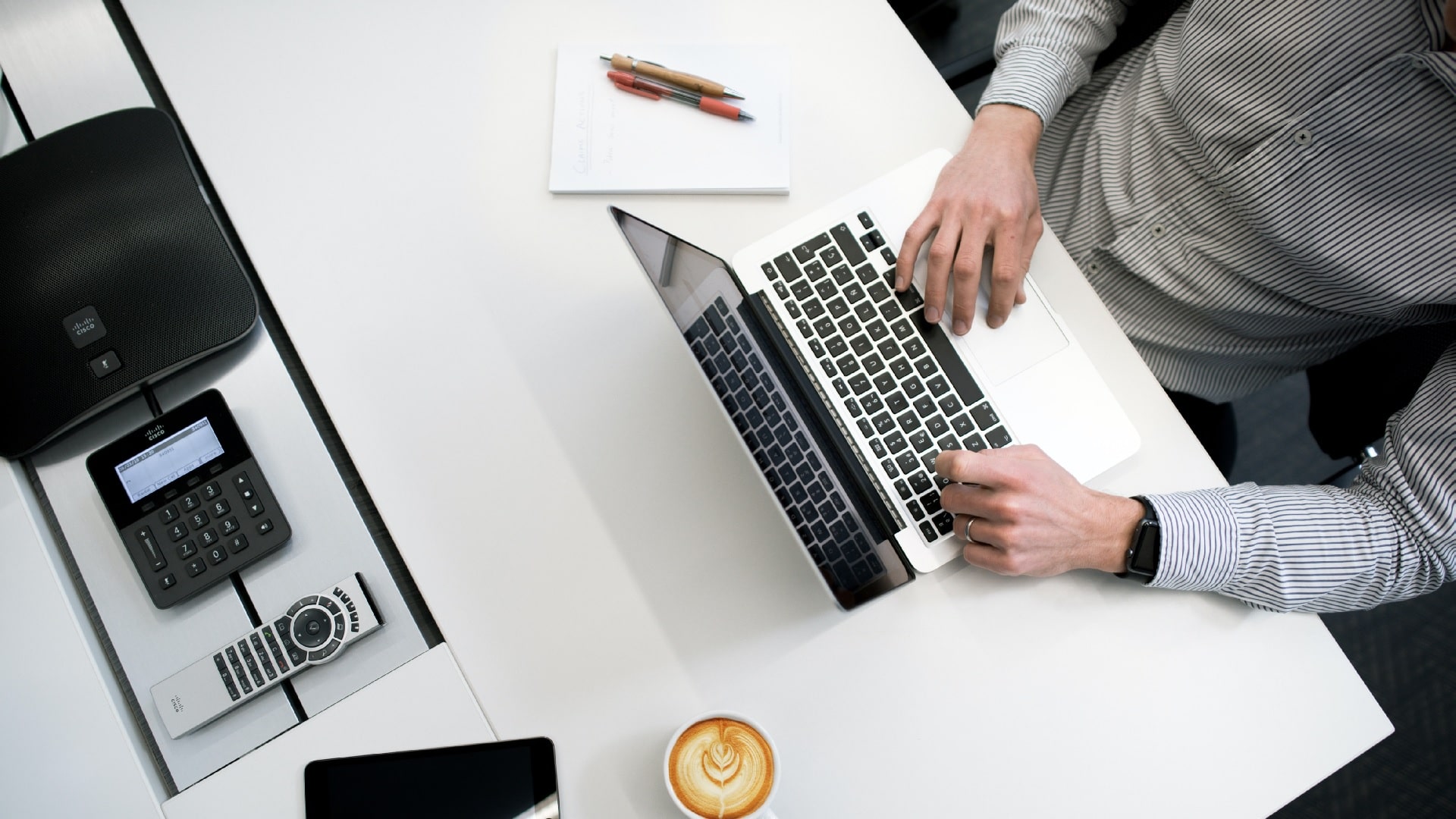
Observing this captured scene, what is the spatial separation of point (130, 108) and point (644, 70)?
0.55 metres

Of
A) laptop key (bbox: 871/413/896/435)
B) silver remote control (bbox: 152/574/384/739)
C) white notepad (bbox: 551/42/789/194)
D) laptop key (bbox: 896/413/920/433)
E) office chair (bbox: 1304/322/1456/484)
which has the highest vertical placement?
white notepad (bbox: 551/42/789/194)

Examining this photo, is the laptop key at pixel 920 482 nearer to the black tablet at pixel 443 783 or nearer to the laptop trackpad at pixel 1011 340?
the laptop trackpad at pixel 1011 340

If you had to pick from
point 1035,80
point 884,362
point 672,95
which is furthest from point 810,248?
point 1035,80

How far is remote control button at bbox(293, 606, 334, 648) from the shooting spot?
2.46 feet

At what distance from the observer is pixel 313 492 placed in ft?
2.64

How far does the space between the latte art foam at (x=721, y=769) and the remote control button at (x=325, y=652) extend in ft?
1.07

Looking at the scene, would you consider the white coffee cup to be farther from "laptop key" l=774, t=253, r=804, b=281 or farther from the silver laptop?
"laptop key" l=774, t=253, r=804, b=281

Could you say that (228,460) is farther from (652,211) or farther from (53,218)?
(652,211)

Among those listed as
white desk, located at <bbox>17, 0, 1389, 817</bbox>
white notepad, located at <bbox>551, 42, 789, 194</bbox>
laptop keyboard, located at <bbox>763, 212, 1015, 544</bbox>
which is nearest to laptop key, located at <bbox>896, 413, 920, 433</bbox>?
laptop keyboard, located at <bbox>763, 212, 1015, 544</bbox>

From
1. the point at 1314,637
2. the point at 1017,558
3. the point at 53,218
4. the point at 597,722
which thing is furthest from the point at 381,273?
the point at 1314,637

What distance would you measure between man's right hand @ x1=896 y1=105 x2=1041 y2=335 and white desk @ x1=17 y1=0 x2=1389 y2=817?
2.5 inches

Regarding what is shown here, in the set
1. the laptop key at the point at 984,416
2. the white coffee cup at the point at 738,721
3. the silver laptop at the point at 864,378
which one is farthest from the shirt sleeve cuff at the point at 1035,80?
the white coffee cup at the point at 738,721

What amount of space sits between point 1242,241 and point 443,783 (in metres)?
0.92

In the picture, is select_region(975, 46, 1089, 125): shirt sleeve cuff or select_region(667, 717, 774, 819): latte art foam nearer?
select_region(667, 717, 774, 819): latte art foam
